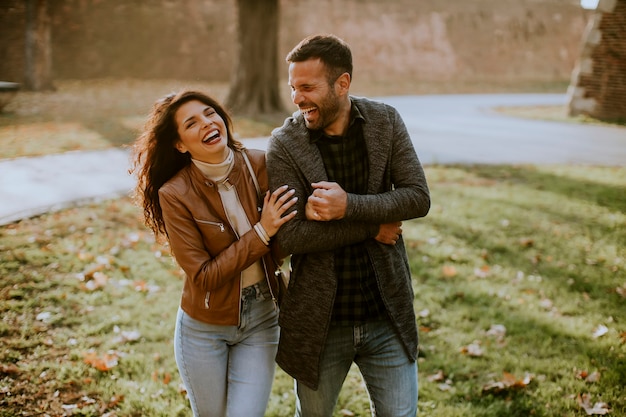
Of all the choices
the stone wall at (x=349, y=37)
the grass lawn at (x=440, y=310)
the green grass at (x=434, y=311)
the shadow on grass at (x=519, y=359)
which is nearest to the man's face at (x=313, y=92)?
the grass lawn at (x=440, y=310)

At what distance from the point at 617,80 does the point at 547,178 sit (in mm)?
9008

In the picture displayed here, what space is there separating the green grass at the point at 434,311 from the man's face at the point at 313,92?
2013 mm

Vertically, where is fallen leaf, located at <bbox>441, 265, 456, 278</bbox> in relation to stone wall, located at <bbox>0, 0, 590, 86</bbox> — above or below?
below

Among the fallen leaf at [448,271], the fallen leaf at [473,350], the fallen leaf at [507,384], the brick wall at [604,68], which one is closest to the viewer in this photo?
the fallen leaf at [507,384]

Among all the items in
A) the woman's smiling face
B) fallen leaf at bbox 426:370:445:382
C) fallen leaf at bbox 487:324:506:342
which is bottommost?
fallen leaf at bbox 426:370:445:382

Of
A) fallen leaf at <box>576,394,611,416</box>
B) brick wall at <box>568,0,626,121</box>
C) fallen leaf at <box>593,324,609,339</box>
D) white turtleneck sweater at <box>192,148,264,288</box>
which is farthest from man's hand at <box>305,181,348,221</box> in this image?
brick wall at <box>568,0,626,121</box>

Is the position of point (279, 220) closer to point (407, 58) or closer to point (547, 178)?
point (547, 178)

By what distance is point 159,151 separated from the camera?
2.55m

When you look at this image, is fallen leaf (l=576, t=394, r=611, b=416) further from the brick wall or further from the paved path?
the brick wall

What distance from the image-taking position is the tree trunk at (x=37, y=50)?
17.1m

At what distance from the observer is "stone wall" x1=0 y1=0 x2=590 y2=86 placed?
822 inches

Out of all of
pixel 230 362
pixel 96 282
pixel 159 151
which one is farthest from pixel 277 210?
pixel 96 282

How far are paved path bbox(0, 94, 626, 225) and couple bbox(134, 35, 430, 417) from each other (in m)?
4.43

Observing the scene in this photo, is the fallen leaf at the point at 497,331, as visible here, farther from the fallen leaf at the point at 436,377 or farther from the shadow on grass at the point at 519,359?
the fallen leaf at the point at 436,377
